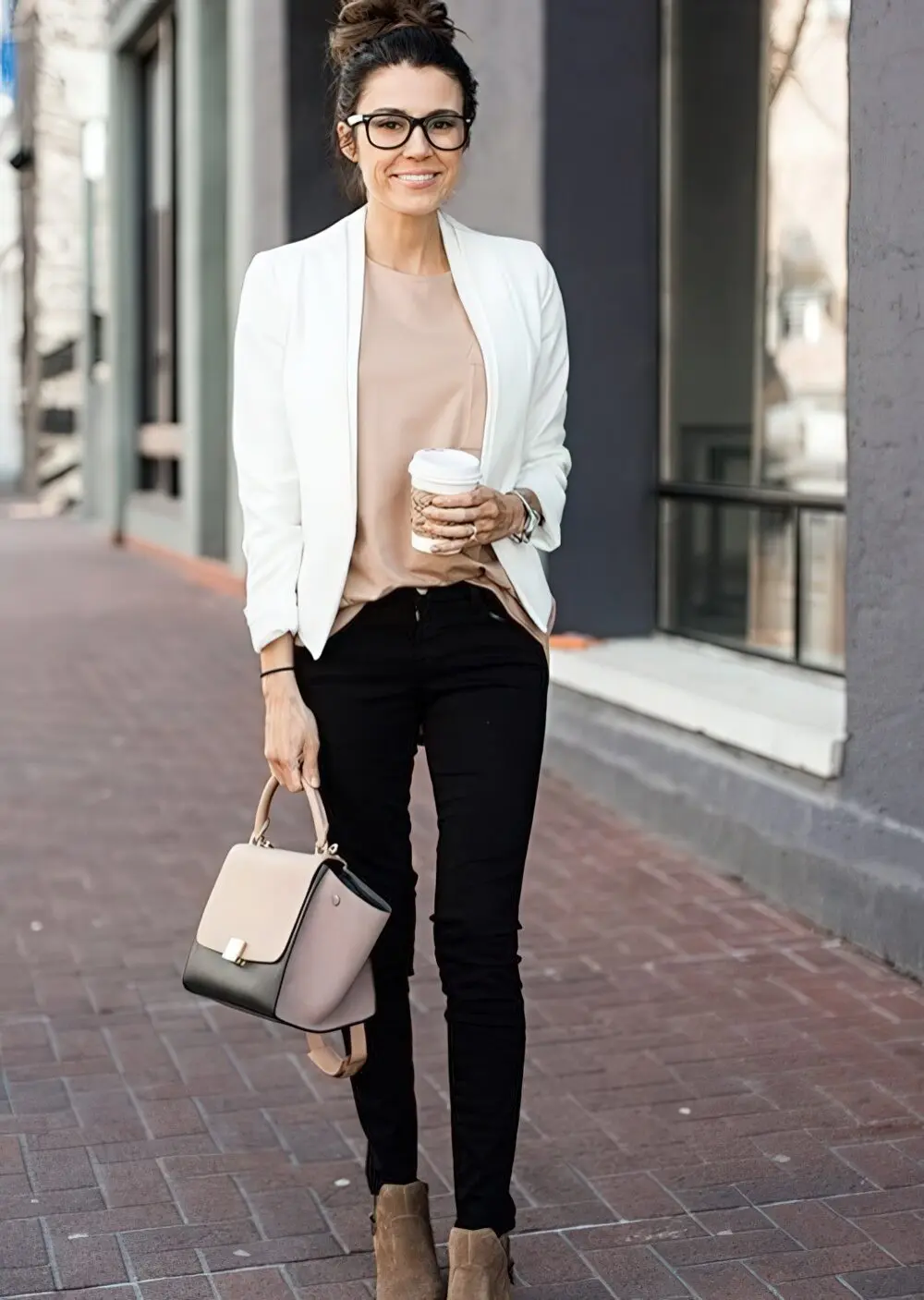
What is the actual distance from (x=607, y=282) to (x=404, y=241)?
15.5ft

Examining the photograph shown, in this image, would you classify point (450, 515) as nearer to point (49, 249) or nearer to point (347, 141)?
point (347, 141)

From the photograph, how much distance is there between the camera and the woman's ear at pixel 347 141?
3.29 metres

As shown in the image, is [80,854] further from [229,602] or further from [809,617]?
[229,602]

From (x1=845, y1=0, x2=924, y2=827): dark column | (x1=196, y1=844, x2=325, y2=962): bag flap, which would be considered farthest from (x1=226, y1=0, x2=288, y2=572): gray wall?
(x1=196, y1=844, x2=325, y2=962): bag flap

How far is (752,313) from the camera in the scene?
8211 millimetres

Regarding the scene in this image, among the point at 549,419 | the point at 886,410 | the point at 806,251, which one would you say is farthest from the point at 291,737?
the point at 806,251

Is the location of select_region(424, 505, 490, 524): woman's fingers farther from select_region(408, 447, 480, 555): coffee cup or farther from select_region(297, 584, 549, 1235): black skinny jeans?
select_region(297, 584, 549, 1235): black skinny jeans

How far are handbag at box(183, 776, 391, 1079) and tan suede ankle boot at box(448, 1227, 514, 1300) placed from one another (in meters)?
0.40

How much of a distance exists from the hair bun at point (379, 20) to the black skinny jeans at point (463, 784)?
894mm

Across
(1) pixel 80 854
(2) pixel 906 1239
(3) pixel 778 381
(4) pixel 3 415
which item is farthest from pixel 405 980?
(4) pixel 3 415

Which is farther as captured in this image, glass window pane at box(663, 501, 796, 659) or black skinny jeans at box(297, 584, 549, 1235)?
glass window pane at box(663, 501, 796, 659)

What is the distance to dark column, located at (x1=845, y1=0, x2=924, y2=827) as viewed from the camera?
5254 millimetres

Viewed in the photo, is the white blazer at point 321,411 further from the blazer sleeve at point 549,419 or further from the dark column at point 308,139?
the dark column at point 308,139

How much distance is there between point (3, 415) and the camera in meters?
33.2
